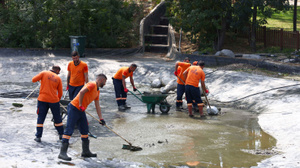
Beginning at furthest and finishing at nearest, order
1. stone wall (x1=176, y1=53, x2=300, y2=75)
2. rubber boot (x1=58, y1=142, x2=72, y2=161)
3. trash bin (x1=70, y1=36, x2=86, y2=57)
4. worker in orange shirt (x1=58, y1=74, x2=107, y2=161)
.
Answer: trash bin (x1=70, y1=36, x2=86, y2=57) → stone wall (x1=176, y1=53, x2=300, y2=75) → worker in orange shirt (x1=58, y1=74, x2=107, y2=161) → rubber boot (x1=58, y1=142, x2=72, y2=161)

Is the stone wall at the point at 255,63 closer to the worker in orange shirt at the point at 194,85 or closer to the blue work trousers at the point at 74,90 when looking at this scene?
the worker in orange shirt at the point at 194,85

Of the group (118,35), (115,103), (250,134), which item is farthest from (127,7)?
(250,134)

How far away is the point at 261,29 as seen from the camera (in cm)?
2172

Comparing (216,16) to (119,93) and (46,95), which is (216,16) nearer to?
(119,93)

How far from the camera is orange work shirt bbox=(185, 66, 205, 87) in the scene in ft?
38.4

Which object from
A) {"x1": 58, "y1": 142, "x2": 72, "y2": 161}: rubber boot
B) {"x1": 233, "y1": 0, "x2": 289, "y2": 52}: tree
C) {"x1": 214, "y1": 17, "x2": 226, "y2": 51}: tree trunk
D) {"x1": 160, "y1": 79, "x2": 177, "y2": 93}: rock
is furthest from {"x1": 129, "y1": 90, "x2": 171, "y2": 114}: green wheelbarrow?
{"x1": 214, "y1": 17, "x2": 226, "y2": 51}: tree trunk

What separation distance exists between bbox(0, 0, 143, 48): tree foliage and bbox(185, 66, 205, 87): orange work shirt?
10890mm

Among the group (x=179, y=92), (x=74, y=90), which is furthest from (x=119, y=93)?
(x=74, y=90)

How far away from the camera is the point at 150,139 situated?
945 cm

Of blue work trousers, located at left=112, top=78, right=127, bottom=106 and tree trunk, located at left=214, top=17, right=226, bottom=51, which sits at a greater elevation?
tree trunk, located at left=214, top=17, right=226, bottom=51

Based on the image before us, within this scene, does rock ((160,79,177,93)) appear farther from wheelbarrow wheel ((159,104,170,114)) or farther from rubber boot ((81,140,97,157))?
rubber boot ((81,140,97,157))

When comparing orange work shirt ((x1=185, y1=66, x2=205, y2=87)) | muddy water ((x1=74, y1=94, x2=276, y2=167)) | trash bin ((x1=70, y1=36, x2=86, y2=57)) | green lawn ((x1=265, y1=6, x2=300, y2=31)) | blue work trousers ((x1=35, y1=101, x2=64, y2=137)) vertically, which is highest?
green lawn ((x1=265, y1=6, x2=300, y2=31))

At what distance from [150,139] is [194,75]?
312cm

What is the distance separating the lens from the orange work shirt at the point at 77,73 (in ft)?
35.0
